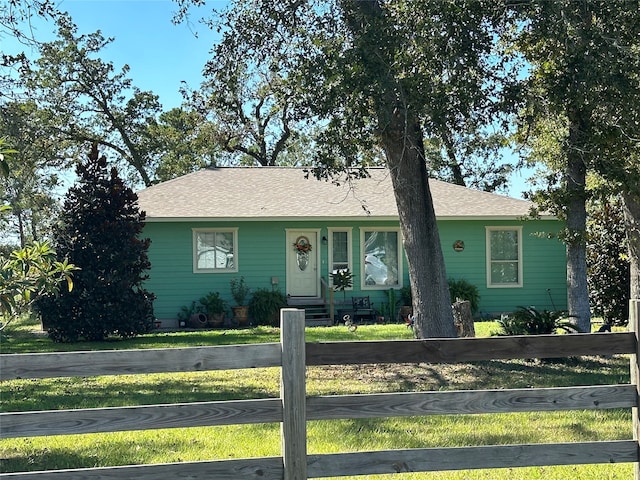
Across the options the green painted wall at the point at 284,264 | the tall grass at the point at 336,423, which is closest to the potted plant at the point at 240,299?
the green painted wall at the point at 284,264

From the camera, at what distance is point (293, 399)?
4.05 m

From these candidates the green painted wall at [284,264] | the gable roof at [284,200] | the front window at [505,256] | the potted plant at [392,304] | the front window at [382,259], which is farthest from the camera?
the front window at [505,256]

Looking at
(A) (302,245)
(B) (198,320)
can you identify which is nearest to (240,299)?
(B) (198,320)

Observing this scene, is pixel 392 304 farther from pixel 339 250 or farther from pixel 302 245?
pixel 302 245

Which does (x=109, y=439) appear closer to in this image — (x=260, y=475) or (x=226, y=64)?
(x=260, y=475)

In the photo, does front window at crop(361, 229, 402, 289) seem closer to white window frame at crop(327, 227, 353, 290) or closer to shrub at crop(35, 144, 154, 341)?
white window frame at crop(327, 227, 353, 290)

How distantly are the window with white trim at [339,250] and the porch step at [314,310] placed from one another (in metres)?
1.14

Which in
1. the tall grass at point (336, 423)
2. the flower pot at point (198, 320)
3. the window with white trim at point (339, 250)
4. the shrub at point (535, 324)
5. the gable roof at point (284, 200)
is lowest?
the tall grass at point (336, 423)

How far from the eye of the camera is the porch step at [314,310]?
767 inches

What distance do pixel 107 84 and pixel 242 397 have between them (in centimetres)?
2644

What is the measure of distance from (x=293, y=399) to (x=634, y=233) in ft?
35.5

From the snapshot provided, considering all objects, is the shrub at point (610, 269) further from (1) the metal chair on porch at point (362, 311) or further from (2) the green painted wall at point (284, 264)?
(1) the metal chair on porch at point (362, 311)

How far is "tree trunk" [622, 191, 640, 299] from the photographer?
12797 mm

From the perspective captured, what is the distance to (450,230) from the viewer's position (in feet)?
69.0
